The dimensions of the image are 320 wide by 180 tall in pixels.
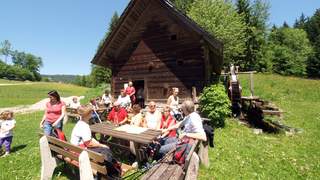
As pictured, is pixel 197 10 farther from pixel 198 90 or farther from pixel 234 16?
pixel 198 90

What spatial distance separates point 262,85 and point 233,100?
50.8 ft

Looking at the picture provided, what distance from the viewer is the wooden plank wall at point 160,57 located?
47.5ft

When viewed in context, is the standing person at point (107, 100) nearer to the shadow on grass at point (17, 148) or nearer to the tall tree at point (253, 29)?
the shadow on grass at point (17, 148)

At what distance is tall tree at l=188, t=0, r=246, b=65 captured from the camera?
113 ft

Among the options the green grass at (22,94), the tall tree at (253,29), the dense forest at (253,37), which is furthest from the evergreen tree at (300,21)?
the green grass at (22,94)

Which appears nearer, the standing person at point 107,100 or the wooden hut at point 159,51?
the wooden hut at point 159,51

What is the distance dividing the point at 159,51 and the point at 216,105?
228 inches

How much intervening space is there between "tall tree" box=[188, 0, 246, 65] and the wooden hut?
59.5 feet

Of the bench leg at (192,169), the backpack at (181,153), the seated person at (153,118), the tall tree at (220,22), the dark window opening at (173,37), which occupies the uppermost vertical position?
the tall tree at (220,22)

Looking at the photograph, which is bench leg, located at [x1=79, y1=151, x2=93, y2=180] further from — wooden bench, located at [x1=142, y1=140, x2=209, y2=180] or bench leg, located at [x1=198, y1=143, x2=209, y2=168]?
bench leg, located at [x1=198, y1=143, x2=209, y2=168]

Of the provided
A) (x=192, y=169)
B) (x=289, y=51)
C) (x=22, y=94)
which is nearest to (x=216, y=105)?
(x=192, y=169)

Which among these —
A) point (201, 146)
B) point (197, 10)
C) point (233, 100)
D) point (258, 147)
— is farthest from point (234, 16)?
point (201, 146)

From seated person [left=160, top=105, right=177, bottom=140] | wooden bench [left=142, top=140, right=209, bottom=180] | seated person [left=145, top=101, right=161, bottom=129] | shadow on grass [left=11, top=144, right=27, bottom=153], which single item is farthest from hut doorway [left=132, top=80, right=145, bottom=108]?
wooden bench [left=142, top=140, right=209, bottom=180]

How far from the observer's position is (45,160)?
5.72 metres
